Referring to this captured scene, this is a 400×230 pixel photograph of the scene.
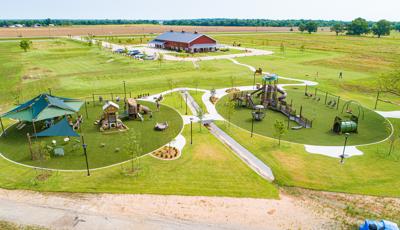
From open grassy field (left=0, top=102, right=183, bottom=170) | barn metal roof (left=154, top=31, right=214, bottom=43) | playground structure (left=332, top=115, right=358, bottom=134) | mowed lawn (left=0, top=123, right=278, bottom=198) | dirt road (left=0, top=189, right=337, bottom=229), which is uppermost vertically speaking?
barn metal roof (left=154, top=31, right=214, bottom=43)

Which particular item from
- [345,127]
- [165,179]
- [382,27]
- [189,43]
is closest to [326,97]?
[345,127]

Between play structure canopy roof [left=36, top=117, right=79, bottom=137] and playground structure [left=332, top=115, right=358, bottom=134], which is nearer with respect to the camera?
play structure canopy roof [left=36, top=117, right=79, bottom=137]

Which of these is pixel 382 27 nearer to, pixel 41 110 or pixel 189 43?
pixel 189 43

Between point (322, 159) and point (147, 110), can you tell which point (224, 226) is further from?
point (147, 110)

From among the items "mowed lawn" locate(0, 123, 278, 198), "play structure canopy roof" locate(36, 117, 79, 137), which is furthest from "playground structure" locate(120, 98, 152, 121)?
"mowed lawn" locate(0, 123, 278, 198)

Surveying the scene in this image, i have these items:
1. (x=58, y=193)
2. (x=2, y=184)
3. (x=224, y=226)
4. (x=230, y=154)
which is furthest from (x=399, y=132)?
(x=2, y=184)

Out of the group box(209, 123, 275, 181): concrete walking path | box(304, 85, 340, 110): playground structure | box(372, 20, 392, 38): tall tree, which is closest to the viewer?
box(209, 123, 275, 181): concrete walking path

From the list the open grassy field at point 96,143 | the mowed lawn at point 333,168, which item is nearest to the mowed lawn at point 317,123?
the mowed lawn at point 333,168

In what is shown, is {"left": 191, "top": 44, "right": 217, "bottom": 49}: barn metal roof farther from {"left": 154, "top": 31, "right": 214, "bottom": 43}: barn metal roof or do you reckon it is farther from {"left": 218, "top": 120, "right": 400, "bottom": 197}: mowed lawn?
{"left": 218, "top": 120, "right": 400, "bottom": 197}: mowed lawn
